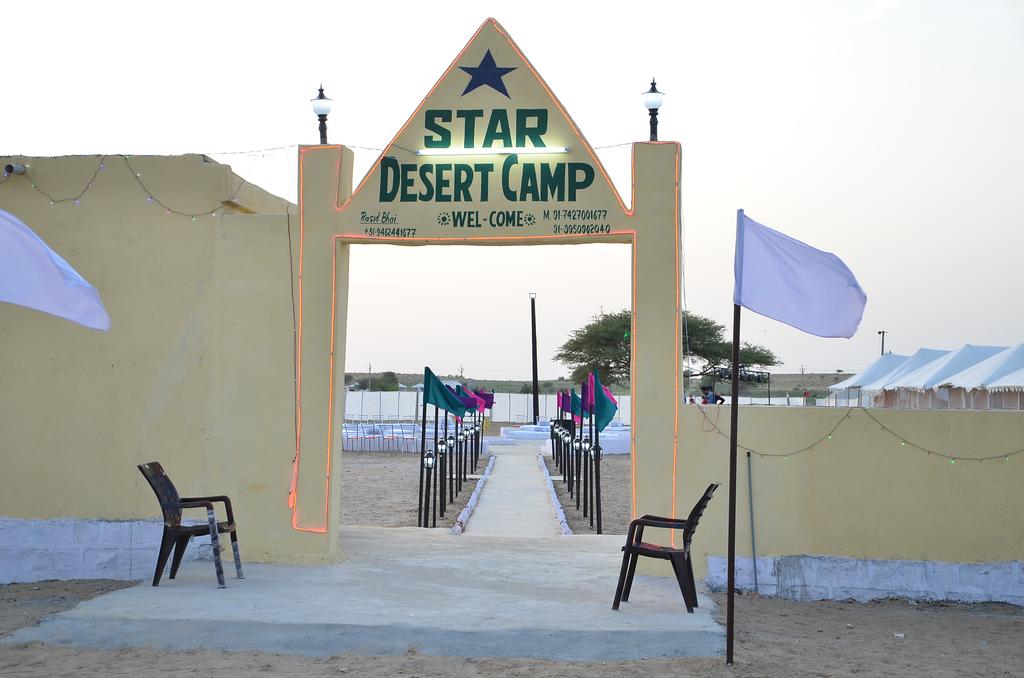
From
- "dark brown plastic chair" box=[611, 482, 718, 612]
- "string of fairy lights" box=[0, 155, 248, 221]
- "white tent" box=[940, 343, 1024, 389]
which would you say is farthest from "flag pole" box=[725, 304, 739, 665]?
"white tent" box=[940, 343, 1024, 389]

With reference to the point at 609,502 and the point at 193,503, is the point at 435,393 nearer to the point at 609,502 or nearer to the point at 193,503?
the point at 609,502

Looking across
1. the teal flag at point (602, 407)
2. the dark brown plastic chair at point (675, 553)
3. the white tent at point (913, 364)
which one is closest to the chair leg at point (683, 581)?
the dark brown plastic chair at point (675, 553)

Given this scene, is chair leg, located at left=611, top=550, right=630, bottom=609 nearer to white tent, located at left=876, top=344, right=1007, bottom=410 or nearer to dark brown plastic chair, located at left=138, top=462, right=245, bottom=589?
dark brown plastic chair, located at left=138, top=462, right=245, bottom=589

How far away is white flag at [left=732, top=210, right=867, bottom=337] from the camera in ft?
20.5

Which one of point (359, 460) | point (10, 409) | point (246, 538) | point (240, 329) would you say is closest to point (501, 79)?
point (240, 329)

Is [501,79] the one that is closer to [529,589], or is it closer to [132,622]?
[529,589]

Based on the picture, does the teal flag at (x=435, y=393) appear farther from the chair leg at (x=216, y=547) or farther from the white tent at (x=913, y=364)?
the white tent at (x=913, y=364)

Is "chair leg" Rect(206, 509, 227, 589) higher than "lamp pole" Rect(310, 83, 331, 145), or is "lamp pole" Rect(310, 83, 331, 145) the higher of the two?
"lamp pole" Rect(310, 83, 331, 145)

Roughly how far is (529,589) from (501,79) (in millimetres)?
4437

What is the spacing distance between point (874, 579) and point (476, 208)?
181 inches

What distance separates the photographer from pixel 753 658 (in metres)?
6.11

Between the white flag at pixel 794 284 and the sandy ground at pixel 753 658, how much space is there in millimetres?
2081

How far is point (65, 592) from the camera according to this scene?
807cm

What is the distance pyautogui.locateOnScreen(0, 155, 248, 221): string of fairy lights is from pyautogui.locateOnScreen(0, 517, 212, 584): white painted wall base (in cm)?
278
